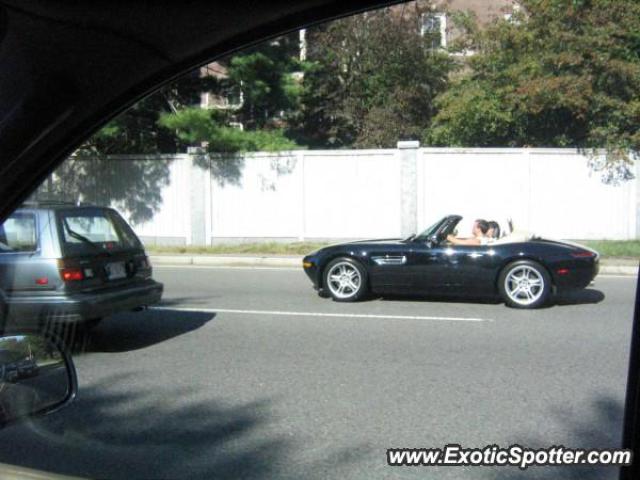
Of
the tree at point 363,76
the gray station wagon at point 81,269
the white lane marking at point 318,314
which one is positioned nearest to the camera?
the tree at point 363,76

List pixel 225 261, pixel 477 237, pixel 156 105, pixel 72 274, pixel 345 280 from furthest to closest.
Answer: pixel 225 261 → pixel 345 280 → pixel 477 237 → pixel 72 274 → pixel 156 105

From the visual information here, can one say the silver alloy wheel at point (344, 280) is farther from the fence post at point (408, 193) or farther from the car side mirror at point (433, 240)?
the fence post at point (408, 193)

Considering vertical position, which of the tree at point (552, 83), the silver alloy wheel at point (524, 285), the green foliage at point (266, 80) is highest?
the tree at point (552, 83)

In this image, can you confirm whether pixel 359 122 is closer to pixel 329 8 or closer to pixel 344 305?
pixel 344 305

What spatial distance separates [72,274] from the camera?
6.26m

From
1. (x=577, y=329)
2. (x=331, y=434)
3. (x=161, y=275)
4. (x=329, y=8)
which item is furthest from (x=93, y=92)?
(x=161, y=275)

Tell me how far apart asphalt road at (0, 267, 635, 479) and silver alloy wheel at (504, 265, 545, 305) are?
0.25m

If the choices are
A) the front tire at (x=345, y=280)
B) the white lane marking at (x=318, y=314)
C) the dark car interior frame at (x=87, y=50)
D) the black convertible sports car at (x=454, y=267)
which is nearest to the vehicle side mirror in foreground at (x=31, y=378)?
the dark car interior frame at (x=87, y=50)

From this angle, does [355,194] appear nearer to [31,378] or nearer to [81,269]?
[81,269]

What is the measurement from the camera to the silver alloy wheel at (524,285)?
904 centimetres

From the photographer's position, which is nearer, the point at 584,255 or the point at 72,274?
the point at 72,274

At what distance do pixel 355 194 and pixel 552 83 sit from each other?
5.83m

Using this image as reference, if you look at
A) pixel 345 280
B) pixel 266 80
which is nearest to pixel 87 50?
pixel 266 80

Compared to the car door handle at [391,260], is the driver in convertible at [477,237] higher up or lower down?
higher up
